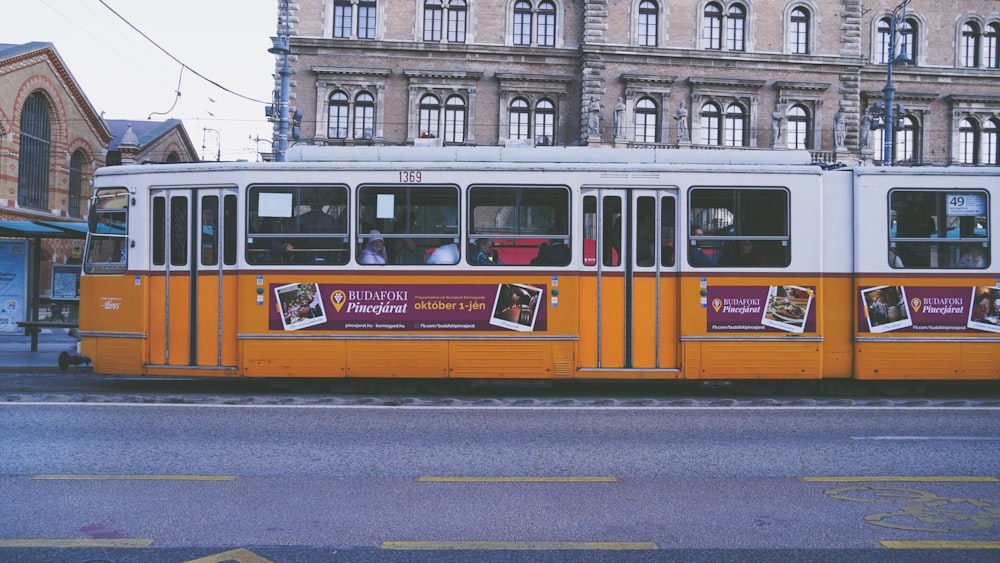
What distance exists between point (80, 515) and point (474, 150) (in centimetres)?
752

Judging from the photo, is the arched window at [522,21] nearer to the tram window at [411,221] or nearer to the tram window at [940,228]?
the tram window at [411,221]

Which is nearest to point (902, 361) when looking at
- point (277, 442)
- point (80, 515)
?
point (277, 442)

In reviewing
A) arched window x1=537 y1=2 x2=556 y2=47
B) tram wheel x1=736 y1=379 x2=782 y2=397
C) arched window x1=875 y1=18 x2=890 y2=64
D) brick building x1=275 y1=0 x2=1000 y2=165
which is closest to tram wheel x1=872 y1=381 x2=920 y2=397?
tram wheel x1=736 y1=379 x2=782 y2=397

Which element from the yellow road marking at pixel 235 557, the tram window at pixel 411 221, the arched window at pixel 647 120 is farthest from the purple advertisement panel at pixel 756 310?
the arched window at pixel 647 120

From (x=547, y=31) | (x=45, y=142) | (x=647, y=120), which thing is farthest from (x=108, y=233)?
(x=45, y=142)

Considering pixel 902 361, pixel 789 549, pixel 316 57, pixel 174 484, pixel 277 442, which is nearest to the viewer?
pixel 789 549

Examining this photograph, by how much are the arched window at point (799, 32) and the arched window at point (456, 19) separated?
16350mm

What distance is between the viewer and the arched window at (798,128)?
144 ft

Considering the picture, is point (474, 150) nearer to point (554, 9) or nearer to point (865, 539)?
point (865, 539)

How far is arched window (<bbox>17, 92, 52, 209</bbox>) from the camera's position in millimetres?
41906

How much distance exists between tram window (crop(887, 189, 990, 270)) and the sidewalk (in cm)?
1326

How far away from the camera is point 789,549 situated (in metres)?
5.41

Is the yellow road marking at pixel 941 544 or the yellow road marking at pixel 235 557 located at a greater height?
the yellow road marking at pixel 941 544

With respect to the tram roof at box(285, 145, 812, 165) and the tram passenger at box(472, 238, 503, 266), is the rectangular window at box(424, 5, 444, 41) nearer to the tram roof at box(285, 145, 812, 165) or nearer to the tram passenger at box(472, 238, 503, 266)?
the tram roof at box(285, 145, 812, 165)
